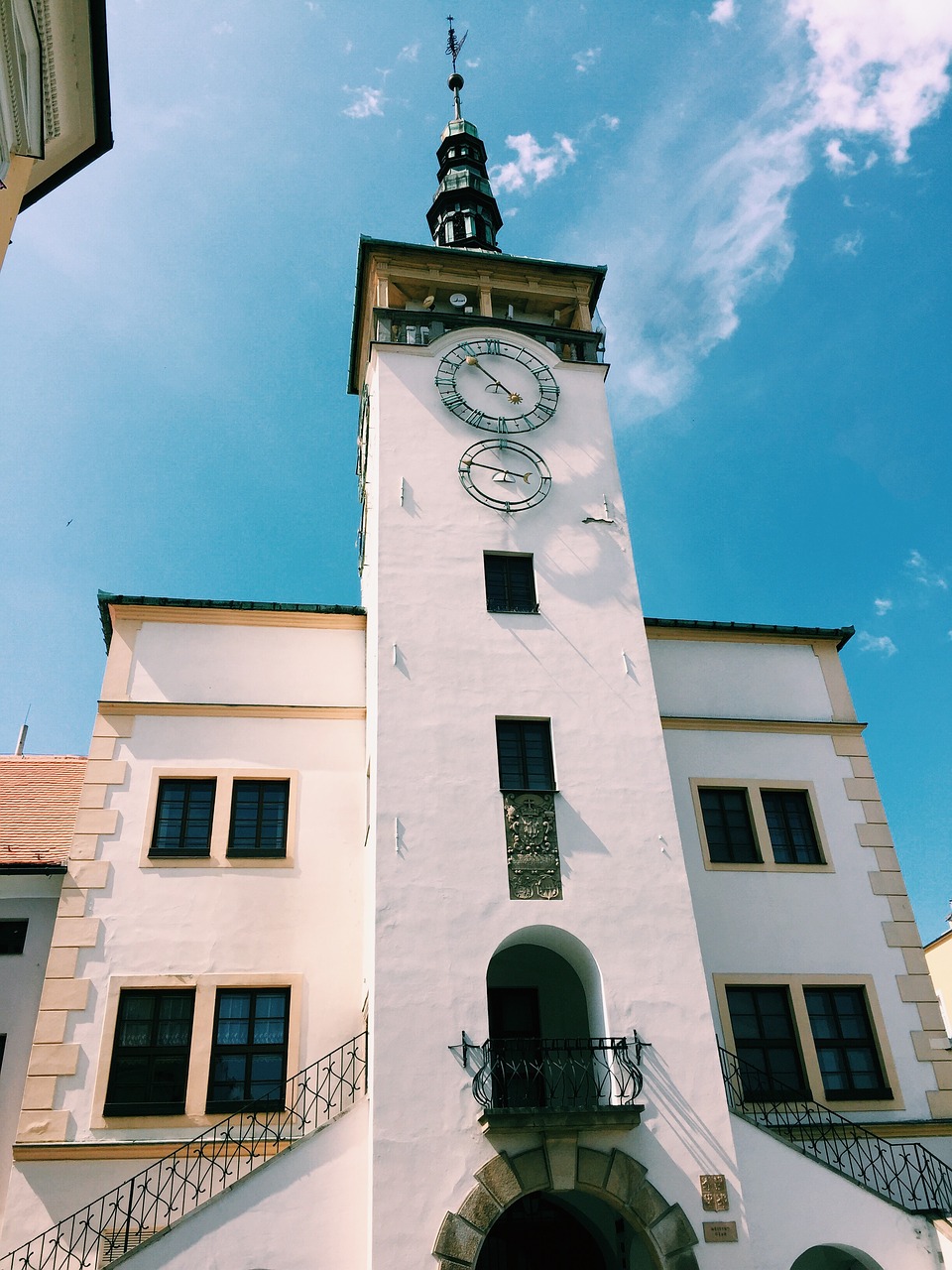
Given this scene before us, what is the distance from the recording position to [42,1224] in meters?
12.9

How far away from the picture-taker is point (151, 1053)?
46.8 ft

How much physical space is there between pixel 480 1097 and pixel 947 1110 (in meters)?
7.79

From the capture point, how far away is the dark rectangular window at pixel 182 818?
1588 centimetres

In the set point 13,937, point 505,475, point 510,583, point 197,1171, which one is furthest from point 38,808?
point 505,475

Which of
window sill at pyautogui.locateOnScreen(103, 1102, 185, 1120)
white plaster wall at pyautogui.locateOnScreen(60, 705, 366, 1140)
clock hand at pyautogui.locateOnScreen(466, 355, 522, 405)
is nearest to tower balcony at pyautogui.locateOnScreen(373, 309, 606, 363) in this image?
clock hand at pyautogui.locateOnScreen(466, 355, 522, 405)

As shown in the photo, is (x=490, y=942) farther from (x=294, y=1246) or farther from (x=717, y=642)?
(x=717, y=642)

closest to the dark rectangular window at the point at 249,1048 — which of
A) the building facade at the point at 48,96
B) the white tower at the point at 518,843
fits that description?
the white tower at the point at 518,843

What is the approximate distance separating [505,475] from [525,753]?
5.43 meters

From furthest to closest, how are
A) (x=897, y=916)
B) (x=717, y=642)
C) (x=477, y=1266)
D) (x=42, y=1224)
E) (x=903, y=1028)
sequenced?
(x=717, y=642), (x=897, y=916), (x=903, y=1028), (x=477, y=1266), (x=42, y=1224)

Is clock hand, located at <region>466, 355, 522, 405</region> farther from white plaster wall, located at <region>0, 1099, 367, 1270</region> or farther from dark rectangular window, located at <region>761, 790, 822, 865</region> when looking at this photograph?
white plaster wall, located at <region>0, 1099, 367, 1270</region>

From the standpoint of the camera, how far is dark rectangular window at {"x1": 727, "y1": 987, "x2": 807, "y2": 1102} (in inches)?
595

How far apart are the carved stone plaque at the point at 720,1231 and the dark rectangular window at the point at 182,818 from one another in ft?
28.8

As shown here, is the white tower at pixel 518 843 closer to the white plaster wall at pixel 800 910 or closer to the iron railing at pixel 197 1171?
the white plaster wall at pixel 800 910

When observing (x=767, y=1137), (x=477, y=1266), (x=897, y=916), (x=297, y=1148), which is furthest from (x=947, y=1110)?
(x=297, y=1148)
